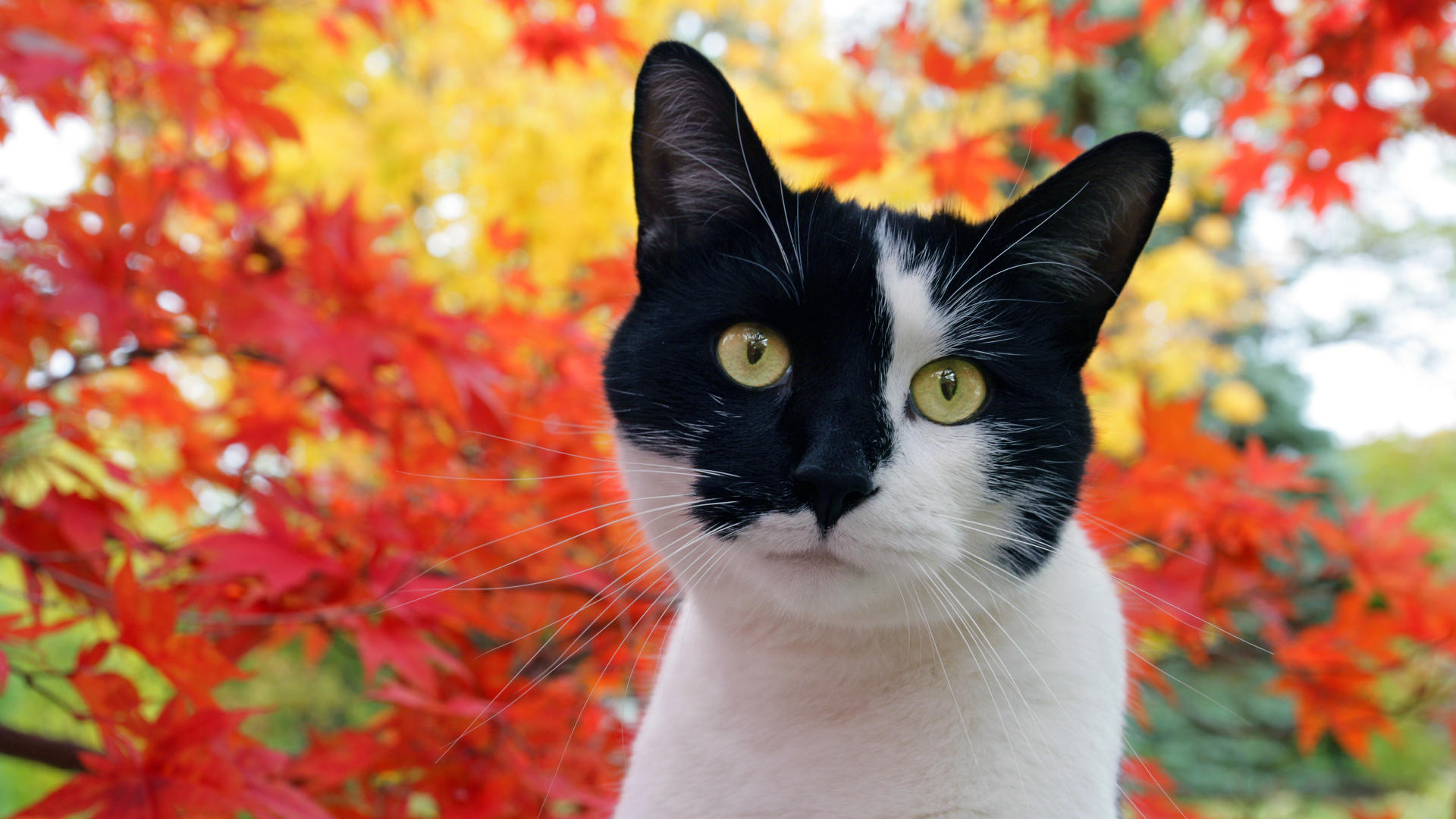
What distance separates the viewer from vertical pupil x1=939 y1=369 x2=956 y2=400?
108cm

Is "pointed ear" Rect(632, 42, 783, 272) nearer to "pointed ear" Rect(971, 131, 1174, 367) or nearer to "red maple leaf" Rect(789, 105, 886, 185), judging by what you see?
"pointed ear" Rect(971, 131, 1174, 367)

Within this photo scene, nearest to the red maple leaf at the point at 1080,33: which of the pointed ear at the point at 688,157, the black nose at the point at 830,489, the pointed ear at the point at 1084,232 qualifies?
the pointed ear at the point at 1084,232

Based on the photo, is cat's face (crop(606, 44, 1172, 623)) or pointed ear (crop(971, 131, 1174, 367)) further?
pointed ear (crop(971, 131, 1174, 367))

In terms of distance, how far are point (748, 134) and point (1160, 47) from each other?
8.35 m

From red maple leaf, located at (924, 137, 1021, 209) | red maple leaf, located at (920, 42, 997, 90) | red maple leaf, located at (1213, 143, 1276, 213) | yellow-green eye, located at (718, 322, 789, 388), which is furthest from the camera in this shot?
red maple leaf, located at (1213, 143, 1276, 213)

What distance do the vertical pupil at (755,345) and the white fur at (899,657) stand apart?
16 cm

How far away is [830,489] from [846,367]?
171 mm

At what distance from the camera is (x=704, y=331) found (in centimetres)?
111

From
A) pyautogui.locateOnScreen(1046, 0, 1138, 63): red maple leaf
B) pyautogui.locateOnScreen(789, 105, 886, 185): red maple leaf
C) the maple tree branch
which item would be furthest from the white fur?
pyautogui.locateOnScreen(1046, 0, 1138, 63): red maple leaf

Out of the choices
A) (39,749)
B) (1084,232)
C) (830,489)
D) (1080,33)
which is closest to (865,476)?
(830,489)

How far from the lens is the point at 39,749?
1481mm

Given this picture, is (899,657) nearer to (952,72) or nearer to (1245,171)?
(952,72)

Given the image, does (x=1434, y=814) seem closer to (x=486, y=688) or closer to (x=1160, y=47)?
(x=1160, y=47)

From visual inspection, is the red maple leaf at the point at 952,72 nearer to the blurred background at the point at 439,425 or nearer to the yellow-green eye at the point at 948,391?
the blurred background at the point at 439,425
